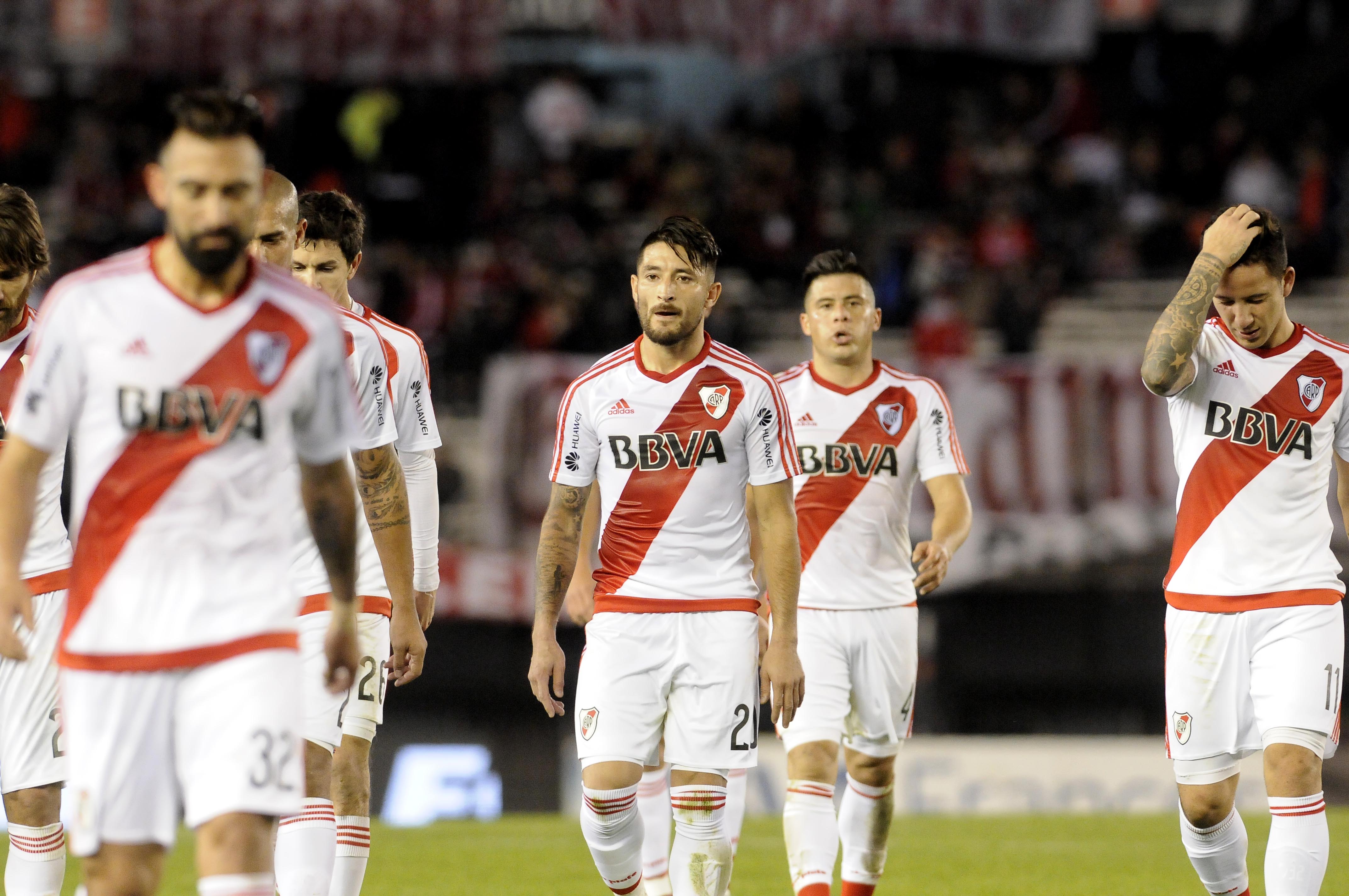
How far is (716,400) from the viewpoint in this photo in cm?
636

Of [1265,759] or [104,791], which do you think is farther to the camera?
[1265,759]

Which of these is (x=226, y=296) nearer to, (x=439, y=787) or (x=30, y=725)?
(x=30, y=725)

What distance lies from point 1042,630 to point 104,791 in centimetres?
1340

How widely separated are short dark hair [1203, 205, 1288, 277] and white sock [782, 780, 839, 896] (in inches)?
110

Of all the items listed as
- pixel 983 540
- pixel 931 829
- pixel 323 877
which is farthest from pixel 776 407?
pixel 983 540

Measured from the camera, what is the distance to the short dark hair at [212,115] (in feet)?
13.0

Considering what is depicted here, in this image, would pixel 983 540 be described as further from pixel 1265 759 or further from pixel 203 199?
pixel 203 199

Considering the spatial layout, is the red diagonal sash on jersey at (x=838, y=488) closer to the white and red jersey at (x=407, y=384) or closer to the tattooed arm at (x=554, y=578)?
the tattooed arm at (x=554, y=578)

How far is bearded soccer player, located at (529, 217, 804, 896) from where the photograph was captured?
6258 mm

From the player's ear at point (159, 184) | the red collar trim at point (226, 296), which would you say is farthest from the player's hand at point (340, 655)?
the player's ear at point (159, 184)

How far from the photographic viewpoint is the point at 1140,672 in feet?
53.2

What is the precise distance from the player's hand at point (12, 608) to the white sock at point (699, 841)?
9.07 ft

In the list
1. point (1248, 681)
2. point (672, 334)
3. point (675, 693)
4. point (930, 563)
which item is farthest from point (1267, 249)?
point (675, 693)

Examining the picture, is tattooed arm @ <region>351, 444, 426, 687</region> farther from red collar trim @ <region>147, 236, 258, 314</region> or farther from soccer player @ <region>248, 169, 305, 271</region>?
red collar trim @ <region>147, 236, 258, 314</region>
